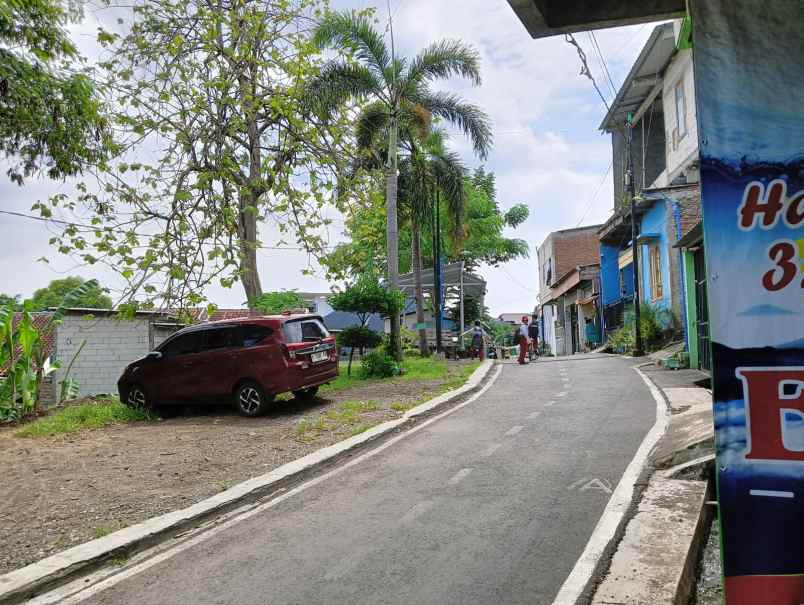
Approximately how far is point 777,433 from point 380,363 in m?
15.8

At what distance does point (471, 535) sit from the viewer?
550 centimetres

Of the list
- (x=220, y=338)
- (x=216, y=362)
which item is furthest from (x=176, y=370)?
(x=220, y=338)

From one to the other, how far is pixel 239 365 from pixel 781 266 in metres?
11.2

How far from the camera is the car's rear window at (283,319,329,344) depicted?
12.7 metres

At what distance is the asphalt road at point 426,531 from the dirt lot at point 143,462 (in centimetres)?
116

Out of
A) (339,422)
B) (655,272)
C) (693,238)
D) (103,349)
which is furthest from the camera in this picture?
(655,272)

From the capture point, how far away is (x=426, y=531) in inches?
223

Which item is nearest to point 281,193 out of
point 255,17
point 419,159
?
point 255,17

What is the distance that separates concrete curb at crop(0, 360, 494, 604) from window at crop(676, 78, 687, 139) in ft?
54.3

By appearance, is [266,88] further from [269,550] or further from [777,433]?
[777,433]

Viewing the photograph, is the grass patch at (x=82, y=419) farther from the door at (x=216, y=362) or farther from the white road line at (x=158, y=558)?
the white road line at (x=158, y=558)

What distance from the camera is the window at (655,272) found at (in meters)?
23.9

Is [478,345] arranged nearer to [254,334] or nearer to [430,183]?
[430,183]

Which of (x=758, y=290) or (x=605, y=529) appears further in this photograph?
(x=605, y=529)
